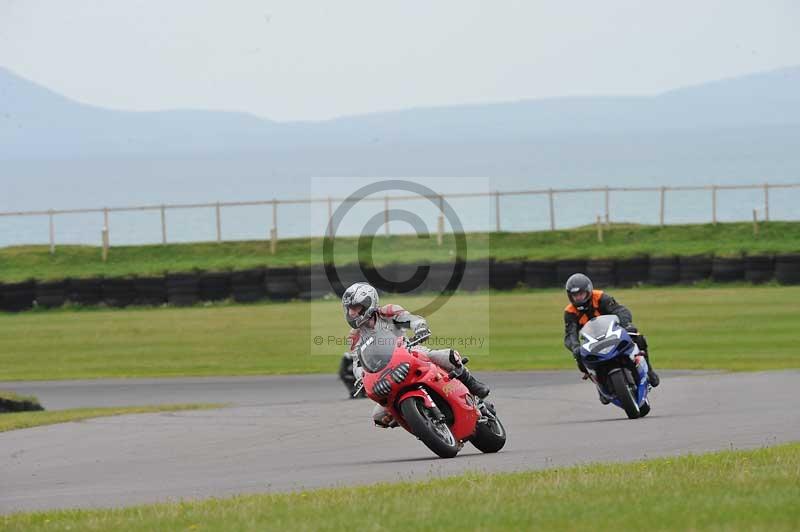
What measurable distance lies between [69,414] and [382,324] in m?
8.02

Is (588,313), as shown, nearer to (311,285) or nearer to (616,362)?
(616,362)

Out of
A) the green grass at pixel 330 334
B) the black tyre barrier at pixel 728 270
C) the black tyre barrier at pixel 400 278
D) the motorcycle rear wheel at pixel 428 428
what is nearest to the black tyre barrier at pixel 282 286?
the green grass at pixel 330 334

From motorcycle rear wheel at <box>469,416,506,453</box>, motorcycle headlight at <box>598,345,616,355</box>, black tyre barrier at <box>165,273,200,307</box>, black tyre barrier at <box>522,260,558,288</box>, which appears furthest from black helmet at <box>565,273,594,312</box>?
black tyre barrier at <box>165,273,200,307</box>

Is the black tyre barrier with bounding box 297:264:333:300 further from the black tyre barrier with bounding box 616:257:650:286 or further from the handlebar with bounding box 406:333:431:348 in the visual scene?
the handlebar with bounding box 406:333:431:348

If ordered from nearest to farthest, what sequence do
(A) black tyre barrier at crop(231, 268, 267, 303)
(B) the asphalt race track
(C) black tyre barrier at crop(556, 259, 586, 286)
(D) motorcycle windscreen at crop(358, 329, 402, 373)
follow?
(B) the asphalt race track, (D) motorcycle windscreen at crop(358, 329, 402, 373), (C) black tyre barrier at crop(556, 259, 586, 286), (A) black tyre barrier at crop(231, 268, 267, 303)

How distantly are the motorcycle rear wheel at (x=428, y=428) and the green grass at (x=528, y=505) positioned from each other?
127 centimetres

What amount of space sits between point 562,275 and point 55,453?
76.8 feet

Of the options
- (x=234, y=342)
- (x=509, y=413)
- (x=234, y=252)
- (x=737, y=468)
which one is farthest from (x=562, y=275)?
(x=737, y=468)

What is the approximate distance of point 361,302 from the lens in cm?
1128

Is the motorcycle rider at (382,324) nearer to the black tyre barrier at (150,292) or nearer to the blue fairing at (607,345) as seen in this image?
the blue fairing at (607,345)

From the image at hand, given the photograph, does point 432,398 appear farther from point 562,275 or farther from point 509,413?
point 562,275

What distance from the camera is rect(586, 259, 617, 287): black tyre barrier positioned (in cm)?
3550

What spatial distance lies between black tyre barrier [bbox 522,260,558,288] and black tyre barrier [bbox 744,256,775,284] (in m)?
4.68

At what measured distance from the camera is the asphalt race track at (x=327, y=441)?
1091 cm
